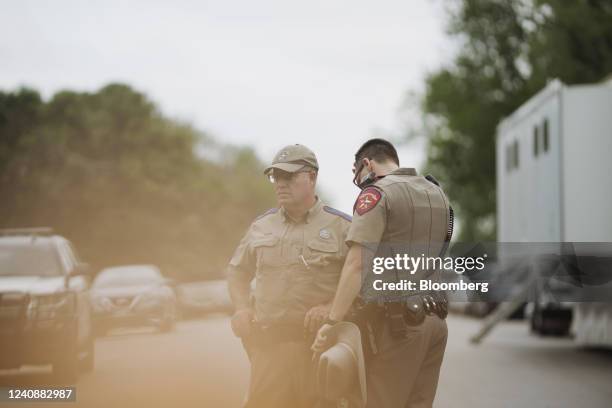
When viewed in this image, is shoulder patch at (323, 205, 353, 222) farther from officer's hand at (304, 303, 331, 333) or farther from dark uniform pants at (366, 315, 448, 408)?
Result: dark uniform pants at (366, 315, 448, 408)

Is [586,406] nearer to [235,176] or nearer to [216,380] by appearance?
[216,380]

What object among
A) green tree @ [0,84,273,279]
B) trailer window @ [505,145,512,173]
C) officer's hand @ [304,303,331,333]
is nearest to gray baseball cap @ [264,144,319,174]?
officer's hand @ [304,303,331,333]

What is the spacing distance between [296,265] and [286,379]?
1.97 feet

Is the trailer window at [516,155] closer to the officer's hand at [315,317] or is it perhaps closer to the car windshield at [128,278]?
the car windshield at [128,278]

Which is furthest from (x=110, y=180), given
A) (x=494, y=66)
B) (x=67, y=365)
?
(x=67, y=365)

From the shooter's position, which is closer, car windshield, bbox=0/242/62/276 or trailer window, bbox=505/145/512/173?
car windshield, bbox=0/242/62/276

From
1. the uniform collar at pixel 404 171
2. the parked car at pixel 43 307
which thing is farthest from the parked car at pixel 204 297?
the uniform collar at pixel 404 171

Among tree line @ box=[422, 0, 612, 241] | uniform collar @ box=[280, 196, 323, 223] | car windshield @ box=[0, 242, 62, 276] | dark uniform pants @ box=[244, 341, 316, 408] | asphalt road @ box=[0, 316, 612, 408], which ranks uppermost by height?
tree line @ box=[422, 0, 612, 241]

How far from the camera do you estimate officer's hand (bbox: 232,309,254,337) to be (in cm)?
579

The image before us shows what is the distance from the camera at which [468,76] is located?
39.8 m

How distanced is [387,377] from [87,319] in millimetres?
4822

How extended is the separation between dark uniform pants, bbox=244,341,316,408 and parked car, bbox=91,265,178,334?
139 inches

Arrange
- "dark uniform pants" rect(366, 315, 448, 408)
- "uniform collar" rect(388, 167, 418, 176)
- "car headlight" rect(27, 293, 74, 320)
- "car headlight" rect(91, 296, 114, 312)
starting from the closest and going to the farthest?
"dark uniform pants" rect(366, 315, 448, 408)
"uniform collar" rect(388, 167, 418, 176)
"car headlight" rect(27, 293, 74, 320)
"car headlight" rect(91, 296, 114, 312)

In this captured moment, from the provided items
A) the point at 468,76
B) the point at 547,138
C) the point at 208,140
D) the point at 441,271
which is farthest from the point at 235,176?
the point at 441,271
